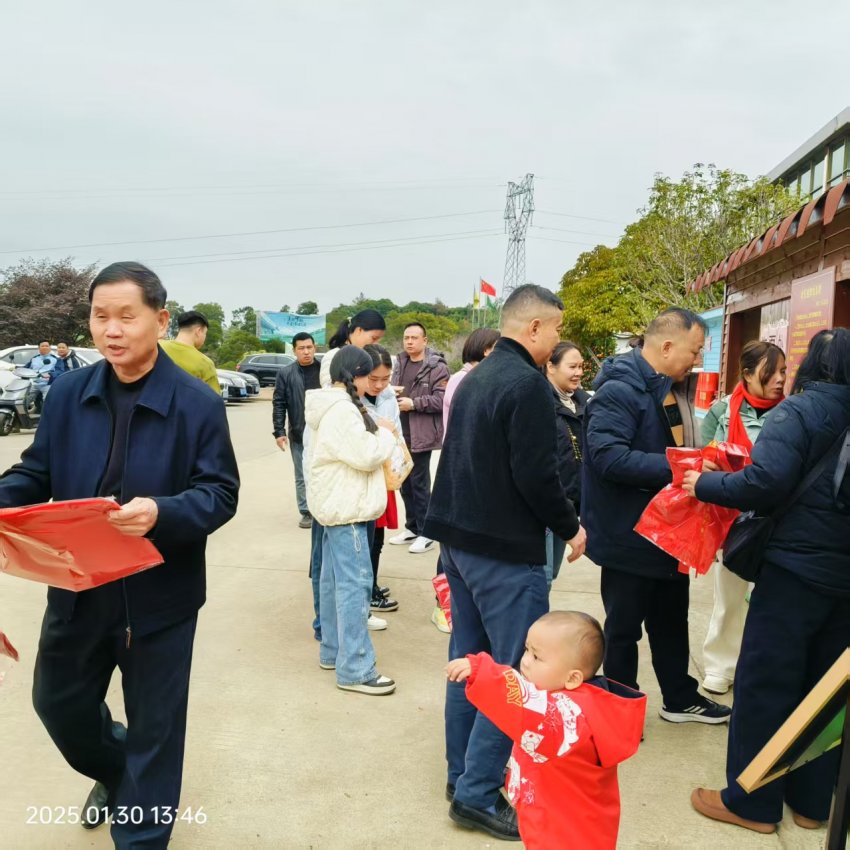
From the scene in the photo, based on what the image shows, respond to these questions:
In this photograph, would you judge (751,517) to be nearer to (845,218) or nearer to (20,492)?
(20,492)

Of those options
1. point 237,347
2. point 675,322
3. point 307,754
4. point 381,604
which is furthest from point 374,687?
point 237,347

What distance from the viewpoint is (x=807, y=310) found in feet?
20.6

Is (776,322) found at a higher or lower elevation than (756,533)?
higher

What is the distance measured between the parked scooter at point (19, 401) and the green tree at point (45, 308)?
72.6 ft

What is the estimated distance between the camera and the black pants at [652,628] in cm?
358

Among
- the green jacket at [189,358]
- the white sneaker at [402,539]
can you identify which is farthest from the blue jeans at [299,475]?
the green jacket at [189,358]

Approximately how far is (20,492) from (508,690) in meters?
1.59

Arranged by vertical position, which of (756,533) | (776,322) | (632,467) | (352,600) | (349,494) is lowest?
(352,600)

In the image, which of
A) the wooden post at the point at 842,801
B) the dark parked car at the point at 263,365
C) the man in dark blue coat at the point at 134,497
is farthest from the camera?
the dark parked car at the point at 263,365

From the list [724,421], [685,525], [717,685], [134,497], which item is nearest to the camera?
[134,497]

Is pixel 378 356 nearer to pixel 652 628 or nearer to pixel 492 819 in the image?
pixel 652 628

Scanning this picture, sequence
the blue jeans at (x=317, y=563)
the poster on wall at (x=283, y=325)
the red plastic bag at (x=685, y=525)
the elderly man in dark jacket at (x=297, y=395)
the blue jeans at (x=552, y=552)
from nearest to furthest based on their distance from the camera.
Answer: the red plastic bag at (x=685, y=525)
the blue jeans at (x=552, y=552)
the blue jeans at (x=317, y=563)
the elderly man in dark jacket at (x=297, y=395)
the poster on wall at (x=283, y=325)

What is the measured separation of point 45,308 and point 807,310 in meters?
35.1

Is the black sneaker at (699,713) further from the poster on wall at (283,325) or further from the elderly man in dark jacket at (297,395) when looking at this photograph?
the poster on wall at (283,325)
